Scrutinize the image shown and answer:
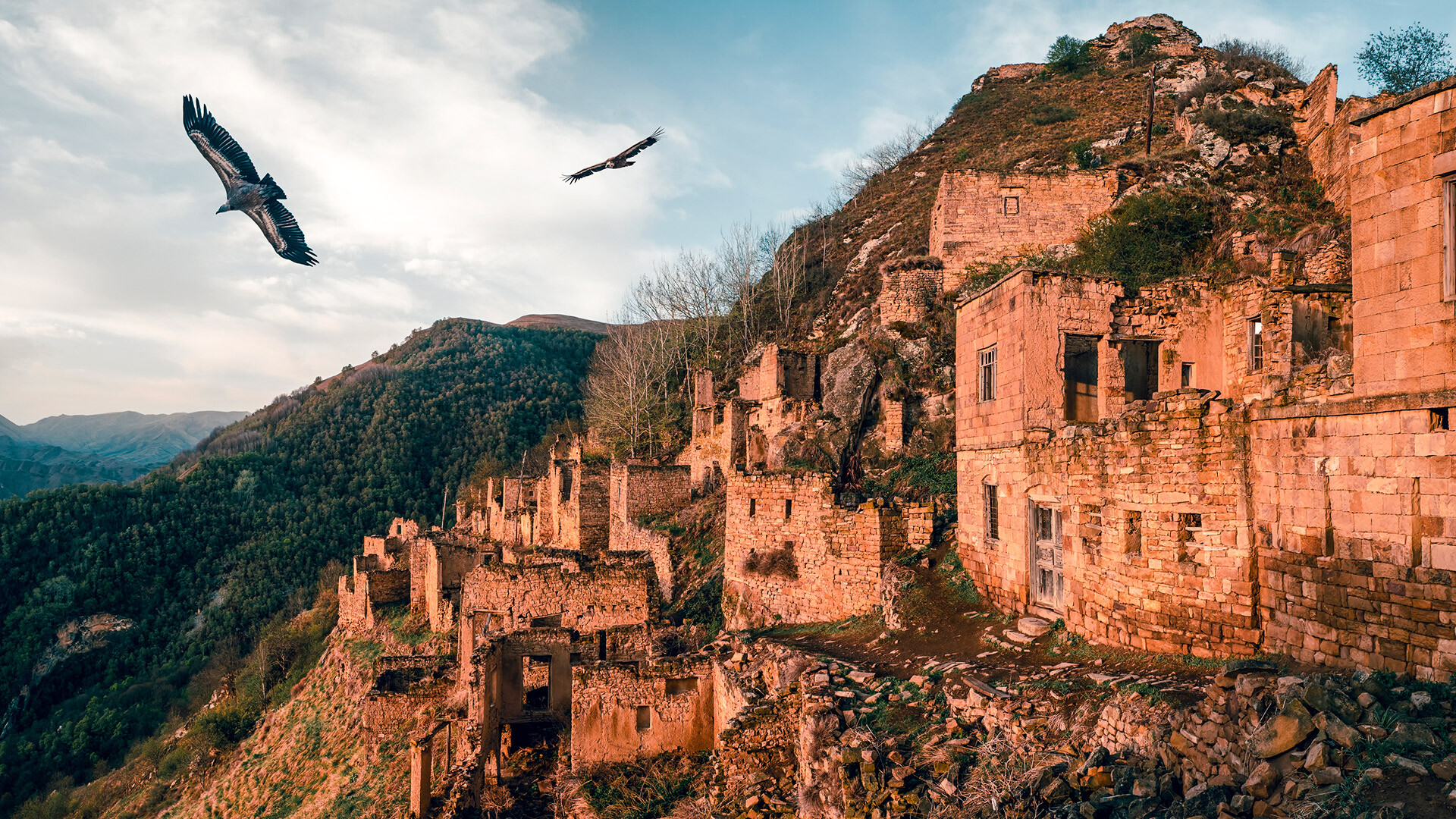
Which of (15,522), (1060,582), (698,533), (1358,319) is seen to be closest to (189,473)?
(15,522)

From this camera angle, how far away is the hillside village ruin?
5.81 meters

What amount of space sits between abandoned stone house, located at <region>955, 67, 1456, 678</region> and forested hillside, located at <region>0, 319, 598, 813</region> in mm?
39490

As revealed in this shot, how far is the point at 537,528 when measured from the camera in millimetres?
30797

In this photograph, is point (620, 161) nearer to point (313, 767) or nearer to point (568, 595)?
point (568, 595)

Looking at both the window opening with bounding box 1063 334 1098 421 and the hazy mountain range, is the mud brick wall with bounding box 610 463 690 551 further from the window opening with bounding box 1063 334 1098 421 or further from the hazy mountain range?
the hazy mountain range

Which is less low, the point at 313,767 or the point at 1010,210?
the point at 1010,210

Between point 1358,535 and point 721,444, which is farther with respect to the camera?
point 721,444

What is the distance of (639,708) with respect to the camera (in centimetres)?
1054

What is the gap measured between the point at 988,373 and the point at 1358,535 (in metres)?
6.17

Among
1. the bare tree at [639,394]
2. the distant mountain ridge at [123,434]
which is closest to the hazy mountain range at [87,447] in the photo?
the distant mountain ridge at [123,434]

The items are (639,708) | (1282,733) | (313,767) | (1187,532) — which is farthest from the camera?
(313,767)

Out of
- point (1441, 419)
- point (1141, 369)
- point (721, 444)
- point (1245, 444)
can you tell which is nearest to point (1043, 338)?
point (1141, 369)

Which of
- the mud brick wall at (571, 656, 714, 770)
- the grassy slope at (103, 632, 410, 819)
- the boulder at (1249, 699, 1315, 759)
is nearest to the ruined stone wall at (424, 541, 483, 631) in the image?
the grassy slope at (103, 632, 410, 819)

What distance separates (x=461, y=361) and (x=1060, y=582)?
264ft
